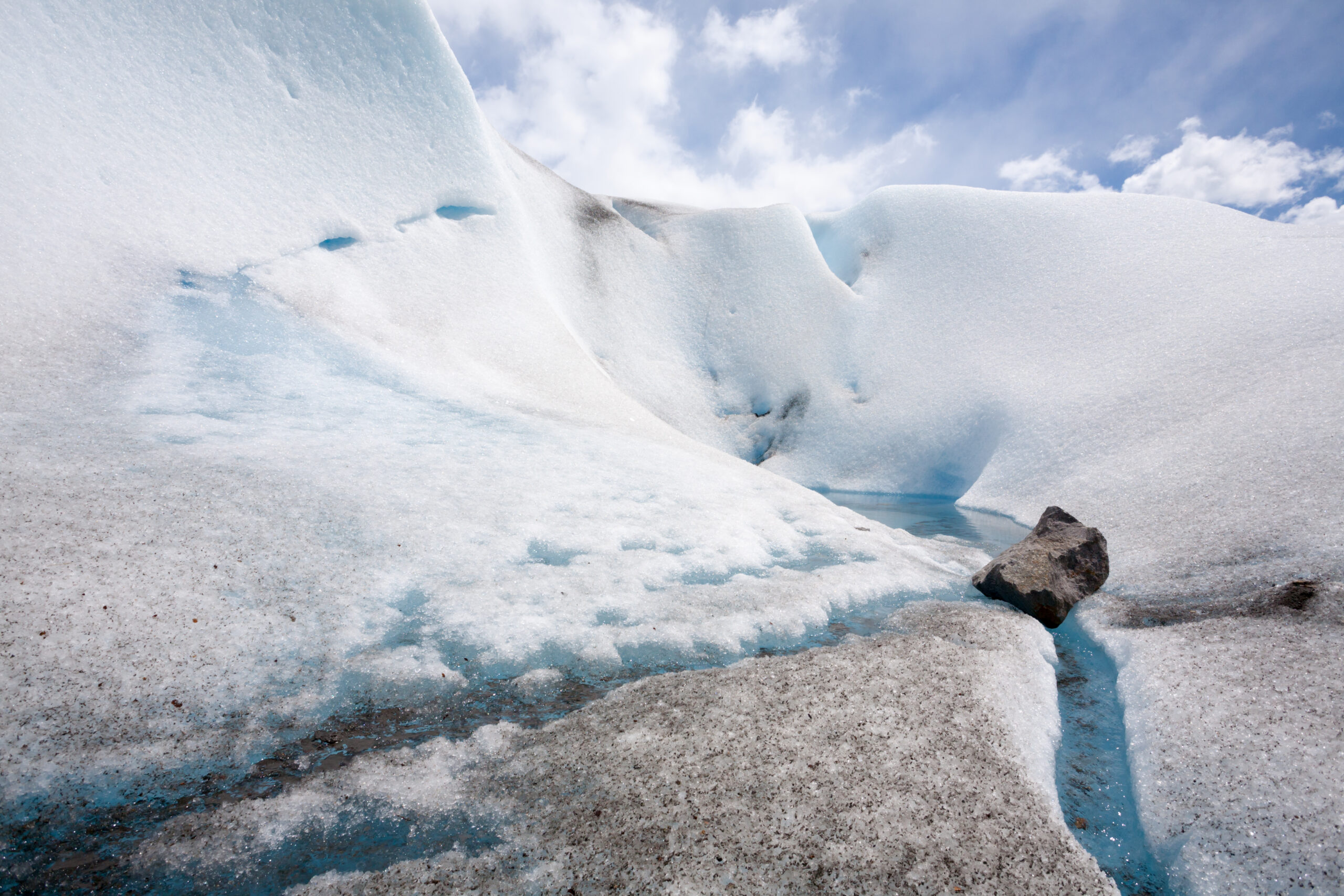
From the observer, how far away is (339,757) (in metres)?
2.40

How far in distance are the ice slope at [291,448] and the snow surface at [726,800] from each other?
466mm

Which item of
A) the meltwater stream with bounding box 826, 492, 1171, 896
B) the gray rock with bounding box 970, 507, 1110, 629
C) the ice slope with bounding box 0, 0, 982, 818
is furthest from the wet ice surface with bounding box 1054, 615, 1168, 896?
the ice slope with bounding box 0, 0, 982, 818

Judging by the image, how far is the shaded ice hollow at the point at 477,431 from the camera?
271cm

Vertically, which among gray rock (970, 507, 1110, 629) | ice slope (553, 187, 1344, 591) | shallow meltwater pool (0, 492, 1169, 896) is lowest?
shallow meltwater pool (0, 492, 1169, 896)

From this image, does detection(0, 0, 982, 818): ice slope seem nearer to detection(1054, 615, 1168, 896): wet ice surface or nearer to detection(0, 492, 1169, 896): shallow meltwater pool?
detection(0, 492, 1169, 896): shallow meltwater pool

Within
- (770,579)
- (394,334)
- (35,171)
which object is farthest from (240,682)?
(35,171)

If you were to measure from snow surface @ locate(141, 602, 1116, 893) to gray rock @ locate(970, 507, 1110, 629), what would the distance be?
5.57 ft

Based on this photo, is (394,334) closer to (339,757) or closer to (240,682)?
(240,682)

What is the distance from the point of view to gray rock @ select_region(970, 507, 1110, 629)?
15.2 feet

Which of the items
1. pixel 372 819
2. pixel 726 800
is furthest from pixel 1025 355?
pixel 372 819

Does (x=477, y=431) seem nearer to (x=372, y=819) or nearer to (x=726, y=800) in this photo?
(x=372, y=819)

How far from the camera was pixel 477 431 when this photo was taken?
649 cm

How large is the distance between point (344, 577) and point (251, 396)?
325 centimetres

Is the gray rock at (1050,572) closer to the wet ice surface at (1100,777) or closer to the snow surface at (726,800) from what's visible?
the wet ice surface at (1100,777)
